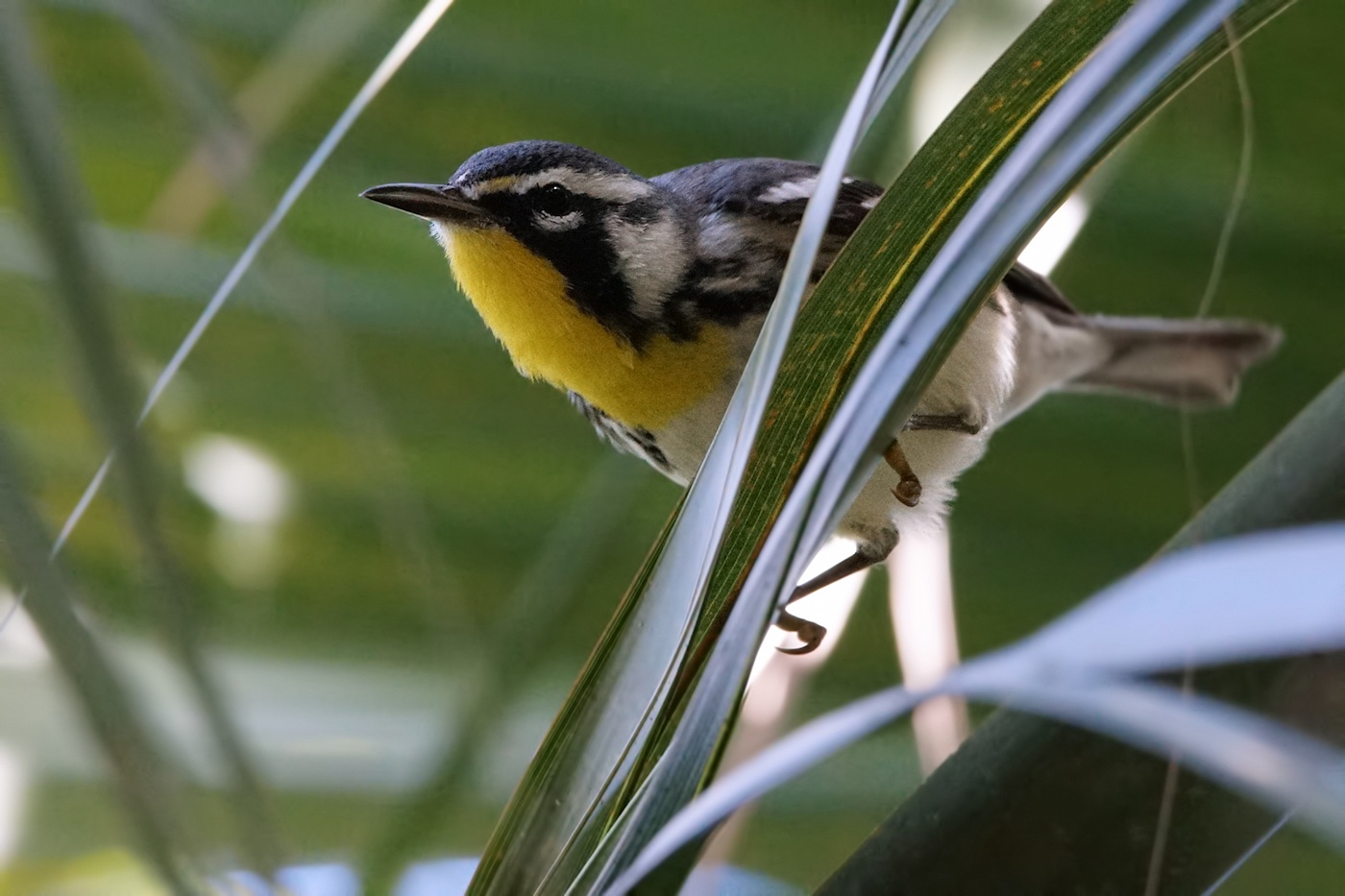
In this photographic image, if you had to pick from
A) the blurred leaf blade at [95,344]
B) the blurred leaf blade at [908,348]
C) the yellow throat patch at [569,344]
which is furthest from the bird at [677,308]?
the blurred leaf blade at [908,348]

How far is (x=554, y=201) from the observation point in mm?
882

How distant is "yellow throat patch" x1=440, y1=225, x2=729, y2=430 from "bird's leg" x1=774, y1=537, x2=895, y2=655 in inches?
5.9

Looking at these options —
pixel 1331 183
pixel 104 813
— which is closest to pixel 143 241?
pixel 104 813

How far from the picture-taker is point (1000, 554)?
82 cm

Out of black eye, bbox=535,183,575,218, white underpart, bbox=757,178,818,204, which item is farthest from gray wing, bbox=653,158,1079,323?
black eye, bbox=535,183,575,218

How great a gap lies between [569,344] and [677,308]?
3.1 inches

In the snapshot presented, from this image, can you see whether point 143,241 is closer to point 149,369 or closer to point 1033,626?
point 149,369

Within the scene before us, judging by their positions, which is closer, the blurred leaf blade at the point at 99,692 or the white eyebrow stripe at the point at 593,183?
the blurred leaf blade at the point at 99,692

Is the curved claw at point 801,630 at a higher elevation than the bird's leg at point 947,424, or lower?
lower

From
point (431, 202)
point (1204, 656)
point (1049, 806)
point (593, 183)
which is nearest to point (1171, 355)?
point (593, 183)

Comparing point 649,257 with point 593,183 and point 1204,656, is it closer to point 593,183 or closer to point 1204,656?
point 593,183

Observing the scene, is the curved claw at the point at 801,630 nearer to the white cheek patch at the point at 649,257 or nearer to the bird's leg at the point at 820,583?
the bird's leg at the point at 820,583

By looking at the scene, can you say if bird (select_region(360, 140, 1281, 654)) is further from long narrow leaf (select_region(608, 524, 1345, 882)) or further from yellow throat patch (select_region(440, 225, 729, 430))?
long narrow leaf (select_region(608, 524, 1345, 882))

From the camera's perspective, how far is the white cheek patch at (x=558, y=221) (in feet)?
2.89
